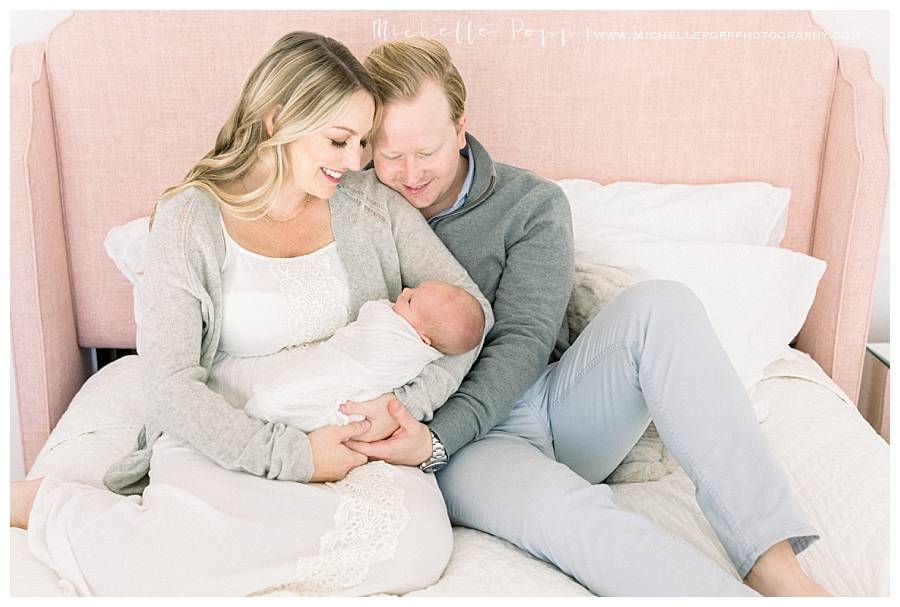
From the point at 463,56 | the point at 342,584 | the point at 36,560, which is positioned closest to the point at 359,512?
the point at 342,584

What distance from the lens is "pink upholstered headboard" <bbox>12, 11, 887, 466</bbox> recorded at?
191cm

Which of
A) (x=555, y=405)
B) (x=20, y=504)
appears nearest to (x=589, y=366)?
(x=555, y=405)

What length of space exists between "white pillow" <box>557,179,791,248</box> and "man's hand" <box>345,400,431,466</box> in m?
0.71

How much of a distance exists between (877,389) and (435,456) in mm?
1177

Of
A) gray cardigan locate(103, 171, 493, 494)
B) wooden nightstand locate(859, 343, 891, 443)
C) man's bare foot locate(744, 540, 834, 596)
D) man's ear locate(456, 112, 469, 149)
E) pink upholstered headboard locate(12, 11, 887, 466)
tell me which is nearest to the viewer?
man's bare foot locate(744, 540, 834, 596)

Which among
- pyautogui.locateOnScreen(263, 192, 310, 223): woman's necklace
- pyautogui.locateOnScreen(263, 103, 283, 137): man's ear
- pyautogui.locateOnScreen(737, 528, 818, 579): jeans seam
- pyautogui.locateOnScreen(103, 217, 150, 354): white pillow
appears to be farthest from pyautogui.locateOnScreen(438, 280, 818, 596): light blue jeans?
pyautogui.locateOnScreen(103, 217, 150, 354): white pillow

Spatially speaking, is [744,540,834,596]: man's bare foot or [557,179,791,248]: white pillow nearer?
[744,540,834,596]: man's bare foot

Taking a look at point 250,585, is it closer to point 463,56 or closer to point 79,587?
point 79,587

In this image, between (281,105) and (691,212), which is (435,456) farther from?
(691,212)

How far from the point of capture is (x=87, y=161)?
77.1 inches

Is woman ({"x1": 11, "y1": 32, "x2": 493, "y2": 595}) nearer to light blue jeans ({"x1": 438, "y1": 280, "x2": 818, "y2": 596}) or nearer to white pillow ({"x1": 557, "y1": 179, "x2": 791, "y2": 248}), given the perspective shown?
light blue jeans ({"x1": 438, "y1": 280, "x2": 818, "y2": 596})

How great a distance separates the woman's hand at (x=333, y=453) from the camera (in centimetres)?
133

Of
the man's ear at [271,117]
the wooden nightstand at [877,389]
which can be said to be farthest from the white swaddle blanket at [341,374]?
the wooden nightstand at [877,389]
